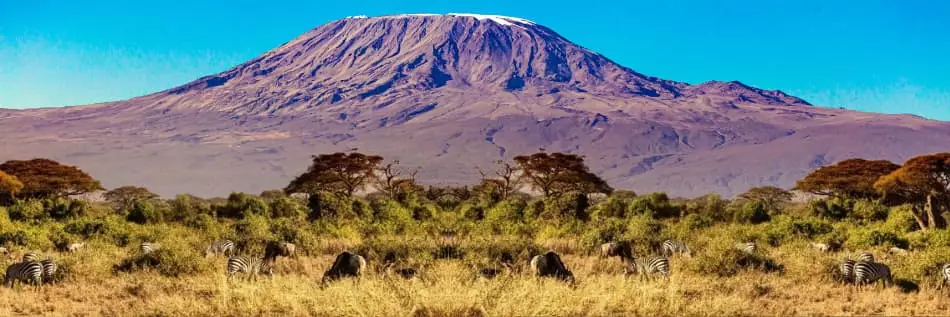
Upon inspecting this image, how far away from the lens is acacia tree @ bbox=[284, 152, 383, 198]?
62.0 metres

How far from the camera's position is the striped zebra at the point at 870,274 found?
18.8 metres

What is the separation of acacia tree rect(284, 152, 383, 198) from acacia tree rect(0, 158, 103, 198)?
1433 cm

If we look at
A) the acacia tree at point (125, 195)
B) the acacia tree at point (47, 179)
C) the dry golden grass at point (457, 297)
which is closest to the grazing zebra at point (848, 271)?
the dry golden grass at point (457, 297)

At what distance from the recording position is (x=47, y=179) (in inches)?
2136

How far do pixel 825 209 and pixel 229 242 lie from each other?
3511 cm

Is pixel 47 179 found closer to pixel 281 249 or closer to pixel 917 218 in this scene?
pixel 281 249

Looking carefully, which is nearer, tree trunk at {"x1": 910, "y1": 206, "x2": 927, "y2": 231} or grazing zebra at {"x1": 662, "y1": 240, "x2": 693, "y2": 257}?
grazing zebra at {"x1": 662, "y1": 240, "x2": 693, "y2": 257}

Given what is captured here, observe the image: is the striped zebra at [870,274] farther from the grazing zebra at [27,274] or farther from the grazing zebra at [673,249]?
the grazing zebra at [27,274]

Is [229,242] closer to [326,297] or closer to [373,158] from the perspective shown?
[326,297]

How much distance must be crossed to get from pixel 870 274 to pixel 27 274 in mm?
19063

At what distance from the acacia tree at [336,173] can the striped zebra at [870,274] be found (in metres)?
45.7

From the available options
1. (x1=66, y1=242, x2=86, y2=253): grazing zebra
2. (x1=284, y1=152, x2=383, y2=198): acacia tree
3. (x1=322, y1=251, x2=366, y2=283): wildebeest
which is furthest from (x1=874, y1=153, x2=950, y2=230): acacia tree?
(x1=284, y1=152, x2=383, y2=198): acacia tree

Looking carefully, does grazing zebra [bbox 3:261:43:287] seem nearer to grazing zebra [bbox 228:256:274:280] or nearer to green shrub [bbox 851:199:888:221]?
grazing zebra [bbox 228:256:274:280]

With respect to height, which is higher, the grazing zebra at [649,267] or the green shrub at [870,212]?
the green shrub at [870,212]
